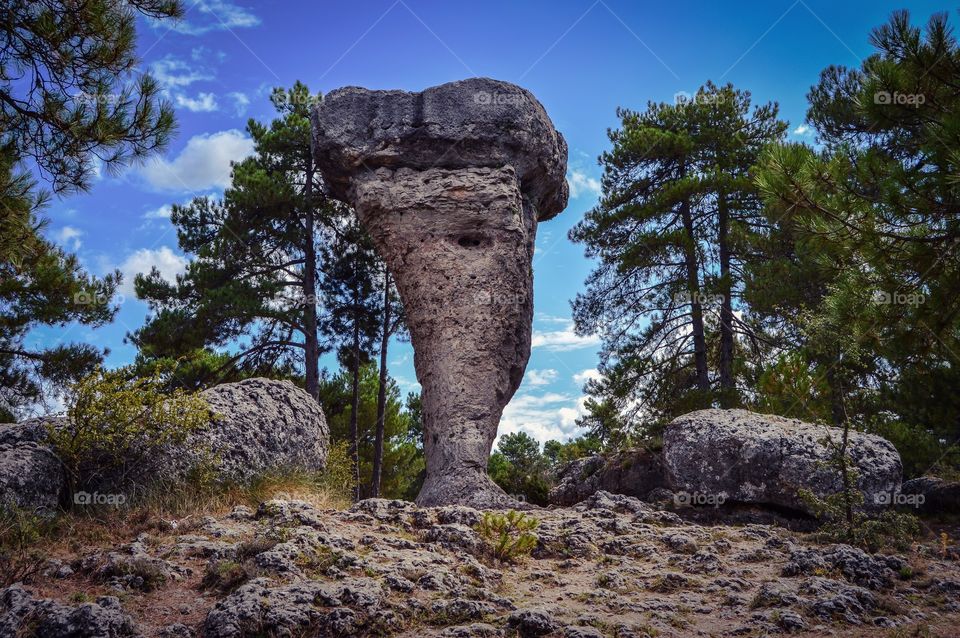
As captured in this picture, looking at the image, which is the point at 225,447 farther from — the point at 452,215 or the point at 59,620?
the point at 452,215

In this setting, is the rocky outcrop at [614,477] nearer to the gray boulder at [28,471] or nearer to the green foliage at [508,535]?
the green foliage at [508,535]

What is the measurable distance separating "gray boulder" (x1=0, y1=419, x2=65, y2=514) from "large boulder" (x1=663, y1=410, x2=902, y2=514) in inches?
295

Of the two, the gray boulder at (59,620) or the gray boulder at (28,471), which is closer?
the gray boulder at (59,620)

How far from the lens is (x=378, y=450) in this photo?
61.7 feet

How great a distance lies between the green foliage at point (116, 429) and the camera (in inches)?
286

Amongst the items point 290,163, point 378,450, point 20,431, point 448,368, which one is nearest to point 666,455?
point 448,368

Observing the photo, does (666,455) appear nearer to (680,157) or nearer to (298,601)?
(298,601)

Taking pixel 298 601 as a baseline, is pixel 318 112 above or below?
above

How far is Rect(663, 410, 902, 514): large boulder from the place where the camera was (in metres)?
9.12

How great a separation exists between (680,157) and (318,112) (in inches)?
403

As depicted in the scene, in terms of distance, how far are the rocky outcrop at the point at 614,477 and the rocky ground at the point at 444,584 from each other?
10.4 feet

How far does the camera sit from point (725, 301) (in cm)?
1723

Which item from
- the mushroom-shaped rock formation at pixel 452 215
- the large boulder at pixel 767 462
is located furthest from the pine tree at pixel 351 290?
the large boulder at pixel 767 462

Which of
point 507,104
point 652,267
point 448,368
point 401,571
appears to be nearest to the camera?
point 401,571
